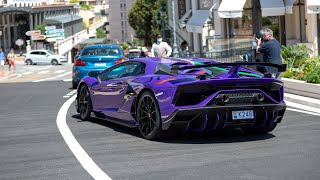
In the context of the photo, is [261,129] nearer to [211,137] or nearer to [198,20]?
[211,137]

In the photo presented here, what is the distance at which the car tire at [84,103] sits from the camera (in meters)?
13.1

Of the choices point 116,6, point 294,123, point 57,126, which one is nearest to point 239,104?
point 294,123

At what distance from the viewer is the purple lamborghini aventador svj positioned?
984 cm

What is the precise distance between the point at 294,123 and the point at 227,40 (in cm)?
2473

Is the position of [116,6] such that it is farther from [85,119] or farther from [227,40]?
[85,119]

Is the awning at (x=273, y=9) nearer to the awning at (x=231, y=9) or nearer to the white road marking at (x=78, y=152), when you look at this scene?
the awning at (x=231, y=9)

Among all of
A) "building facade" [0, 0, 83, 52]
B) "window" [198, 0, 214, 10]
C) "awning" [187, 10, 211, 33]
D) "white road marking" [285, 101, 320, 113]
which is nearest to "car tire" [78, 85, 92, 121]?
"white road marking" [285, 101, 320, 113]

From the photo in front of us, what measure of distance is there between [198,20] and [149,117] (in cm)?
3941

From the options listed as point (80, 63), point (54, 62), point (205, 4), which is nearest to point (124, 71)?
point (80, 63)

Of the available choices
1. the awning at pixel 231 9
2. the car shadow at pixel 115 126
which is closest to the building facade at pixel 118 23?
the awning at pixel 231 9

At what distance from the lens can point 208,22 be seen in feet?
152

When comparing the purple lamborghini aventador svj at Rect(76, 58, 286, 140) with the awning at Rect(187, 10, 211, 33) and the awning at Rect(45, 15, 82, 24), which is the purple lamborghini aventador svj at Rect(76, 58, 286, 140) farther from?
the awning at Rect(45, 15, 82, 24)

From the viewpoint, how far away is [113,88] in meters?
11.9

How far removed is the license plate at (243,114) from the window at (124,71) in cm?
206
